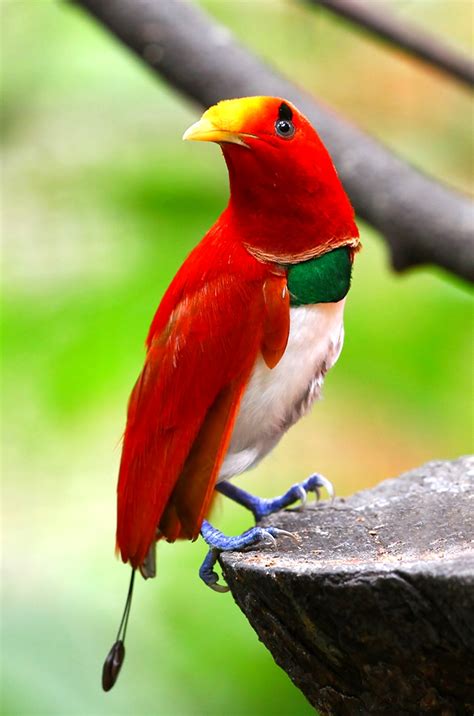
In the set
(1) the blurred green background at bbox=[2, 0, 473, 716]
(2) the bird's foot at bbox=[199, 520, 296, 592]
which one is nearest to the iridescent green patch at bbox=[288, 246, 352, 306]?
(2) the bird's foot at bbox=[199, 520, 296, 592]

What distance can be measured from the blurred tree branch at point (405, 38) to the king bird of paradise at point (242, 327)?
789mm

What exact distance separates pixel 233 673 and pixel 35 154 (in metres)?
1.45

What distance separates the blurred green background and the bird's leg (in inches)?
15.9

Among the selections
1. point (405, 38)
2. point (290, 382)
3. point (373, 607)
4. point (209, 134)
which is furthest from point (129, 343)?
point (373, 607)

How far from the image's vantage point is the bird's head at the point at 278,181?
1.40 m

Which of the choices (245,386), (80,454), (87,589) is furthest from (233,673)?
(245,386)

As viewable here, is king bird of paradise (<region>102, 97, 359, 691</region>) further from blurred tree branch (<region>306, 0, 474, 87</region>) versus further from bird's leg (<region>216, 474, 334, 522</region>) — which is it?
blurred tree branch (<region>306, 0, 474, 87</region>)

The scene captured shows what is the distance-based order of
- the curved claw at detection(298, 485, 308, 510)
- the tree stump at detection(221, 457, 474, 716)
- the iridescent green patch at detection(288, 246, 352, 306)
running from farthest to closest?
the curved claw at detection(298, 485, 308, 510) → the iridescent green patch at detection(288, 246, 352, 306) → the tree stump at detection(221, 457, 474, 716)

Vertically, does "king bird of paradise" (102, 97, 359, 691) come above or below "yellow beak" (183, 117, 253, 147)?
below

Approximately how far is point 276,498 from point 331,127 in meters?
0.65

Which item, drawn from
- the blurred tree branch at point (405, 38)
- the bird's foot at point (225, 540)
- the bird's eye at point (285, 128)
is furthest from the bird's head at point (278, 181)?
the blurred tree branch at point (405, 38)

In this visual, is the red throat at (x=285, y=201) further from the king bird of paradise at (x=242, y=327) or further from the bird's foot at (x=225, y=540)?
the bird's foot at (x=225, y=540)

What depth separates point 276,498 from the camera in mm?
1753

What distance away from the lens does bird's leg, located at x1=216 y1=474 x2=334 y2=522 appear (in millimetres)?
1688
